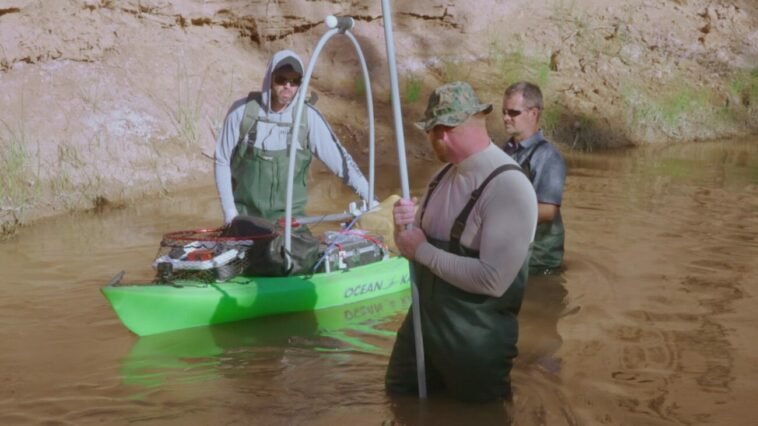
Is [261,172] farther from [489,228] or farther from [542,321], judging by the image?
[489,228]

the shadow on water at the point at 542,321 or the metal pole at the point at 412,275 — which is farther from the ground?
the metal pole at the point at 412,275

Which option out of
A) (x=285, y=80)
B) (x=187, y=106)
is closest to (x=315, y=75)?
(x=187, y=106)

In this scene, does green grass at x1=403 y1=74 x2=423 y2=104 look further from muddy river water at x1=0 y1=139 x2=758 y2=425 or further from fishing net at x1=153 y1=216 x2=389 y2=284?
fishing net at x1=153 y1=216 x2=389 y2=284

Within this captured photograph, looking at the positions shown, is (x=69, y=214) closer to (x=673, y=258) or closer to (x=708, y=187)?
(x=673, y=258)

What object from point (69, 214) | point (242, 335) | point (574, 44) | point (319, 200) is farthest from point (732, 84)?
point (242, 335)

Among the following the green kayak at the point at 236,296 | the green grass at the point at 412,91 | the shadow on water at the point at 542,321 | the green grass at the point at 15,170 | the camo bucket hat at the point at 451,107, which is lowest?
the shadow on water at the point at 542,321

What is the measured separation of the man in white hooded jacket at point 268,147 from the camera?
604cm

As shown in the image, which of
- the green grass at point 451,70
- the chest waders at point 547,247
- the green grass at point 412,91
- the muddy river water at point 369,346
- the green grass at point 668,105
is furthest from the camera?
the green grass at point 668,105

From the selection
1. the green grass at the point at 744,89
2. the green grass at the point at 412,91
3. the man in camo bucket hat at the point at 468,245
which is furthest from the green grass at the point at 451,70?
the man in camo bucket hat at the point at 468,245

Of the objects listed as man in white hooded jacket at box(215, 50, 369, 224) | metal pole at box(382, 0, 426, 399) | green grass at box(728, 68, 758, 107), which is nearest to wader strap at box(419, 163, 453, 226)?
metal pole at box(382, 0, 426, 399)

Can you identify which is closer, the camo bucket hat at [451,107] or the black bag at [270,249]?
the camo bucket hat at [451,107]

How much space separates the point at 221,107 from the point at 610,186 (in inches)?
178

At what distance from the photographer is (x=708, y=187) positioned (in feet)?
34.1

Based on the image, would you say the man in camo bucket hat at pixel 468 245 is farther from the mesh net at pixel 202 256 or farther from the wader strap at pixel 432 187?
the mesh net at pixel 202 256
